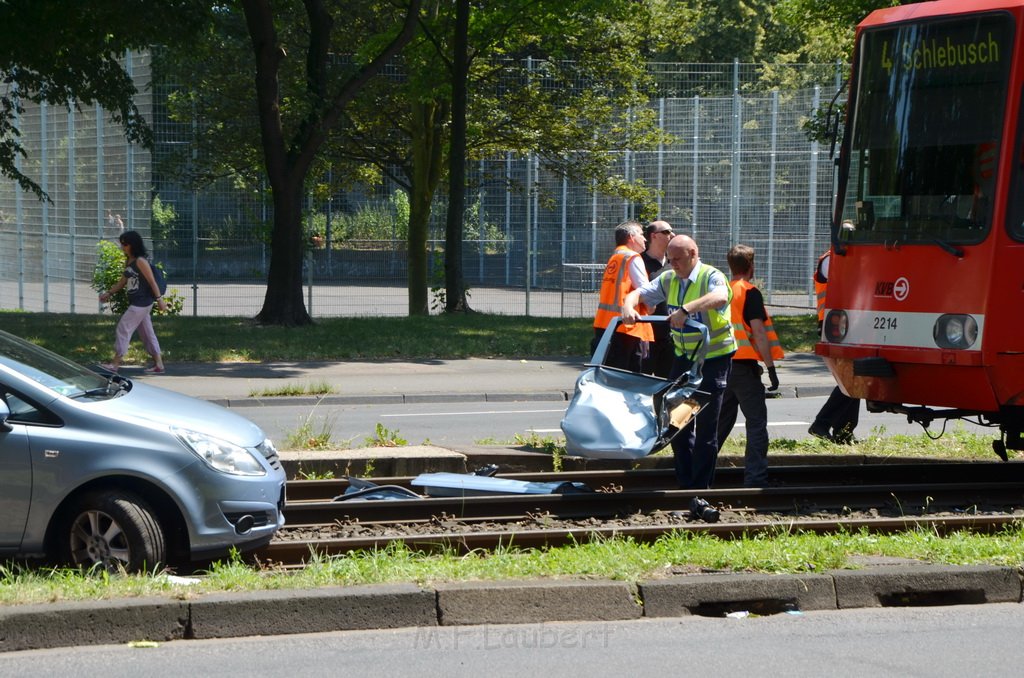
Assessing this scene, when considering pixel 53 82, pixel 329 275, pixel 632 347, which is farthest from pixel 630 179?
pixel 632 347

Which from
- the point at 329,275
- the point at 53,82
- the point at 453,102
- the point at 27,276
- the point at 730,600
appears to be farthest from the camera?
the point at 27,276

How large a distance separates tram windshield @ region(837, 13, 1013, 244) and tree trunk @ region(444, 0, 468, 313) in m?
15.8

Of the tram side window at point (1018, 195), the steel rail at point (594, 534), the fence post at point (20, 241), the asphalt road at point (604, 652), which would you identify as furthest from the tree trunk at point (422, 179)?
the asphalt road at point (604, 652)

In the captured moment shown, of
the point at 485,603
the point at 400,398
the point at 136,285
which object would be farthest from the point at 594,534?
the point at 136,285

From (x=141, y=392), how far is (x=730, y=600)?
351cm

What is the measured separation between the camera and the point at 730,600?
630cm

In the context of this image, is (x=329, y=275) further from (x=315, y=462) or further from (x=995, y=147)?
(x=995, y=147)

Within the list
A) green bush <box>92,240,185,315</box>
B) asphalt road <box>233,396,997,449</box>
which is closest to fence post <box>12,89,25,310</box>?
green bush <box>92,240,185,315</box>

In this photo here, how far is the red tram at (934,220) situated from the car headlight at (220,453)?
180 inches

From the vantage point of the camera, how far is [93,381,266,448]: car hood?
6.75m

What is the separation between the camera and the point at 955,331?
344 inches

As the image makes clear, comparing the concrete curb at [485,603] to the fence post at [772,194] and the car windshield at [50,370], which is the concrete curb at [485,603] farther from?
the fence post at [772,194]

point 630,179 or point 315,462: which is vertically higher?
→ point 630,179

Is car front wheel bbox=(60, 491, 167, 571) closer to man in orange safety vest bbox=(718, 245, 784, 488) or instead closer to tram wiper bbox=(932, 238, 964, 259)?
man in orange safety vest bbox=(718, 245, 784, 488)
